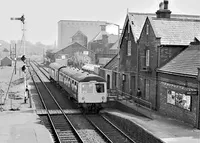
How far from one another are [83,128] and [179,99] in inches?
255

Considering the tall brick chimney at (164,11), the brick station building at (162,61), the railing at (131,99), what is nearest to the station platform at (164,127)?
the brick station building at (162,61)

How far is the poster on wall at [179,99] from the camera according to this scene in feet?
61.2

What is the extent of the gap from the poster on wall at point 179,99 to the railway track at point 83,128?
413 cm

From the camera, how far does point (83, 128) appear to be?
20188mm

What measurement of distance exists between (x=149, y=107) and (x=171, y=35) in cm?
595

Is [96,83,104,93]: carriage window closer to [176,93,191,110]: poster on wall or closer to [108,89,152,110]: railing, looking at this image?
[108,89,152,110]: railing

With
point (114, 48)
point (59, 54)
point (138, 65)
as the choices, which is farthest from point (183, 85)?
point (59, 54)

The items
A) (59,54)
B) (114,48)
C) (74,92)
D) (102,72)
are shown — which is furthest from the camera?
(59,54)

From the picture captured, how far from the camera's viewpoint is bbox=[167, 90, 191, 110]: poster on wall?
61.2 feet

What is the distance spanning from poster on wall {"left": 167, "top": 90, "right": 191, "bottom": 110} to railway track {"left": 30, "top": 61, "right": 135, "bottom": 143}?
13.6 feet

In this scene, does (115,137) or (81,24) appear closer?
(115,137)

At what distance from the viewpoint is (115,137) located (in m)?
18.3

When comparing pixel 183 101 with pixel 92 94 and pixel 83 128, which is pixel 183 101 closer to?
pixel 83 128

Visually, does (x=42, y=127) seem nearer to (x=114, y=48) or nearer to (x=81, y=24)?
(x=114, y=48)
